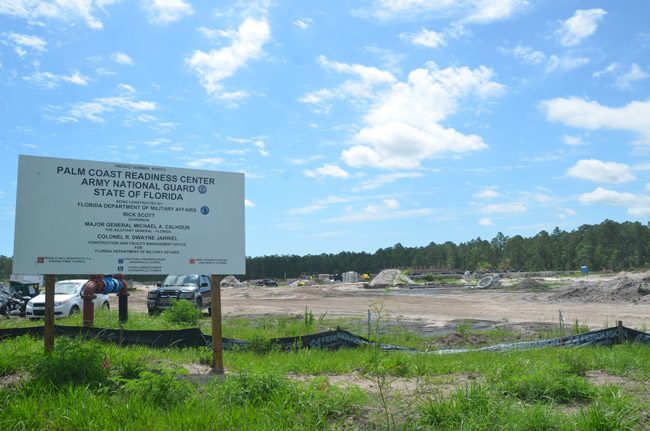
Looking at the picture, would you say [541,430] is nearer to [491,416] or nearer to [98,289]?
[491,416]

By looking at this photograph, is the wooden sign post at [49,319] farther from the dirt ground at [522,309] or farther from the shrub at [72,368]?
the dirt ground at [522,309]

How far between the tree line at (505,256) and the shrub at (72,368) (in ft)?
335

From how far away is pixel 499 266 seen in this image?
468ft

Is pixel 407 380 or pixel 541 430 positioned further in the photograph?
pixel 407 380

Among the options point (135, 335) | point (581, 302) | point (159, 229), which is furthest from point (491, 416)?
point (581, 302)

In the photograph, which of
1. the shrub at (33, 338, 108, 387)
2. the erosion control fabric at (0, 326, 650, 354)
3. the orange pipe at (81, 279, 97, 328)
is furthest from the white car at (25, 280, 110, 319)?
the shrub at (33, 338, 108, 387)

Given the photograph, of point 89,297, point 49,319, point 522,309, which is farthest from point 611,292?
point 49,319

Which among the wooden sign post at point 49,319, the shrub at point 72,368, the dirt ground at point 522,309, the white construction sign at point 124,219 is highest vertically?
the white construction sign at point 124,219

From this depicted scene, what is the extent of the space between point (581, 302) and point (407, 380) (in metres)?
32.2

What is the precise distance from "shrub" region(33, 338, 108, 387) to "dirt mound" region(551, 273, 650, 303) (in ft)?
114

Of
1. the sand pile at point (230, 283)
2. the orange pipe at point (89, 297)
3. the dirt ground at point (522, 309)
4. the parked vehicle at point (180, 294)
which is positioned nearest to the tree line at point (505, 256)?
the sand pile at point (230, 283)

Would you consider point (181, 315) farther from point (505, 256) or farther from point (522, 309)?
point (505, 256)

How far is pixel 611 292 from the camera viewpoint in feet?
119

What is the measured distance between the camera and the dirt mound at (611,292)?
1362 inches
